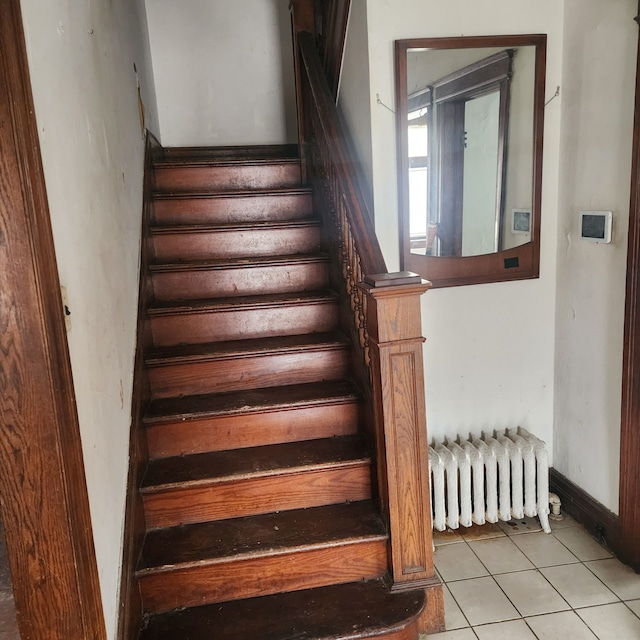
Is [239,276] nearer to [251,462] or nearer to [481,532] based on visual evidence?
[251,462]

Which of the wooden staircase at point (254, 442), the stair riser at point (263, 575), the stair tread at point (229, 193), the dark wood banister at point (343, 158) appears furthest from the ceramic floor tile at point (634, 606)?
the stair tread at point (229, 193)

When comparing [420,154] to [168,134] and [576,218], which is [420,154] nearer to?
[576,218]

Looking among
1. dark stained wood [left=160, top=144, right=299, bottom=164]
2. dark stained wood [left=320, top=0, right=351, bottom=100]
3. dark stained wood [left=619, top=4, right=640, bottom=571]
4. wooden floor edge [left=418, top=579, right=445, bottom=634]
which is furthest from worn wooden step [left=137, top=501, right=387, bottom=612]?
dark stained wood [left=160, top=144, right=299, bottom=164]

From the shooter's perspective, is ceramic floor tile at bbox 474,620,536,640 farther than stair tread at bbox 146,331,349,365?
No

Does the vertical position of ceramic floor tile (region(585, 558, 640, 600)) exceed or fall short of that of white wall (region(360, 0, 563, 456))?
it falls short

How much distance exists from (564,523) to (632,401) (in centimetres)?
80

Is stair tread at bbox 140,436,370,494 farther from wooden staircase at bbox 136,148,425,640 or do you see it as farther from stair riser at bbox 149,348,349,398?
stair riser at bbox 149,348,349,398

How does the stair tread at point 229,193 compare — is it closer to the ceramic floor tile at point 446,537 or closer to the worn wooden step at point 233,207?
the worn wooden step at point 233,207

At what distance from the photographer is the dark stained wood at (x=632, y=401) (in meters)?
2.28

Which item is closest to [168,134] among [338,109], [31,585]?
[338,109]

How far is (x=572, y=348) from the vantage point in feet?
9.00

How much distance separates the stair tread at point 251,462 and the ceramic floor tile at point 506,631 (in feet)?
2.45

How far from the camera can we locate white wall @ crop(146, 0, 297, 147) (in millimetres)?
4059

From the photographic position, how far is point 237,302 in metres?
2.74
